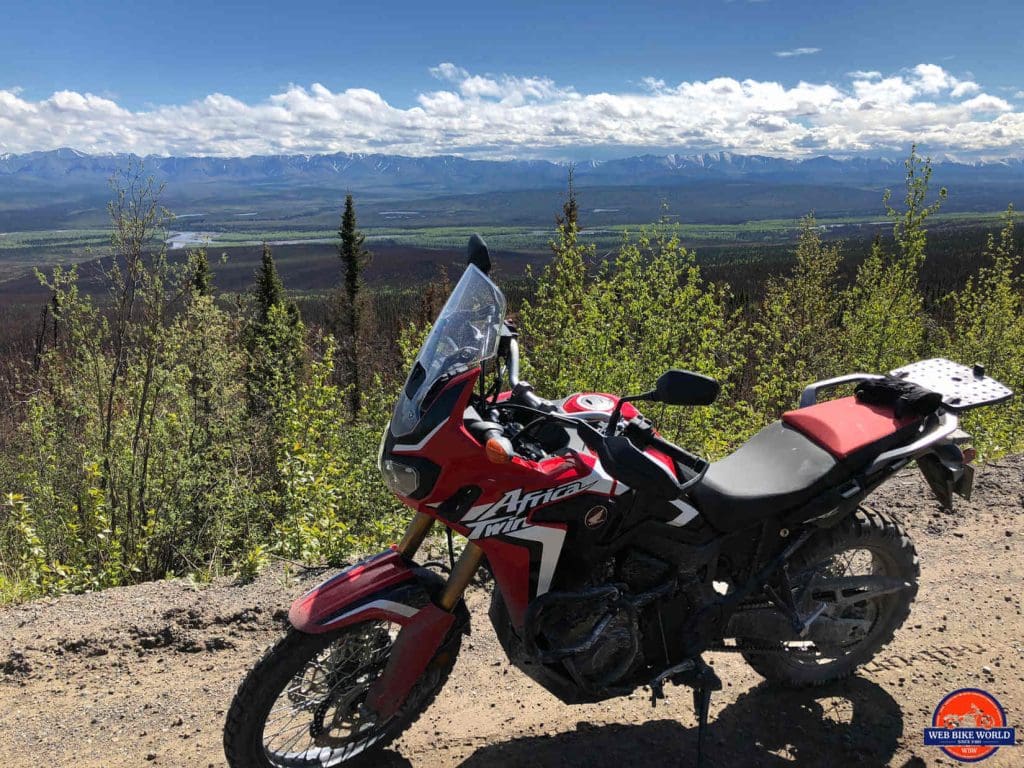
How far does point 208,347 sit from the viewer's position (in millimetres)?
14523

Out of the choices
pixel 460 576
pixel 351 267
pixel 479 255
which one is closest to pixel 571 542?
pixel 460 576

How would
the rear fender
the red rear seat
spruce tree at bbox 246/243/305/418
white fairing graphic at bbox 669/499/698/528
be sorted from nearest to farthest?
white fairing graphic at bbox 669/499/698/528 → the red rear seat → the rear fender → spruce tree at bbox 246/243/305/418

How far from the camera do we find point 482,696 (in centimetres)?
429

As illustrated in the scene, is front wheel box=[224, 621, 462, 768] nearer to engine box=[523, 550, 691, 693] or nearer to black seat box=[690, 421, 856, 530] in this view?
engine box=[523, 550, 691, 693]

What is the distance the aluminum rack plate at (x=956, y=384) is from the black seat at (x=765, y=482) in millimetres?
900

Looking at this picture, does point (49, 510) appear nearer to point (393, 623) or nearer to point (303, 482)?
point (303, 482)

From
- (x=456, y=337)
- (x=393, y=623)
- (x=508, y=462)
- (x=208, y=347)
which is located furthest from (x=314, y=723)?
(x=208, y=347)

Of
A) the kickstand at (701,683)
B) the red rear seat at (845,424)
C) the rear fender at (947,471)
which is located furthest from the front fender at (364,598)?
the rear fender at (947,471)

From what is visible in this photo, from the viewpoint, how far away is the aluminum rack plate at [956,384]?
3926 millimetres

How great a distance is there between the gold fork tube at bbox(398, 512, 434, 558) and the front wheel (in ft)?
1.36

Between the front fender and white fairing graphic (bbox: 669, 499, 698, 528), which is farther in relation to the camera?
white fairing graphic (bbox: 669, 499, 698, 528)

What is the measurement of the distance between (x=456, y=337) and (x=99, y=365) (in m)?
10.4

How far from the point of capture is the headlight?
3086 millimetres
